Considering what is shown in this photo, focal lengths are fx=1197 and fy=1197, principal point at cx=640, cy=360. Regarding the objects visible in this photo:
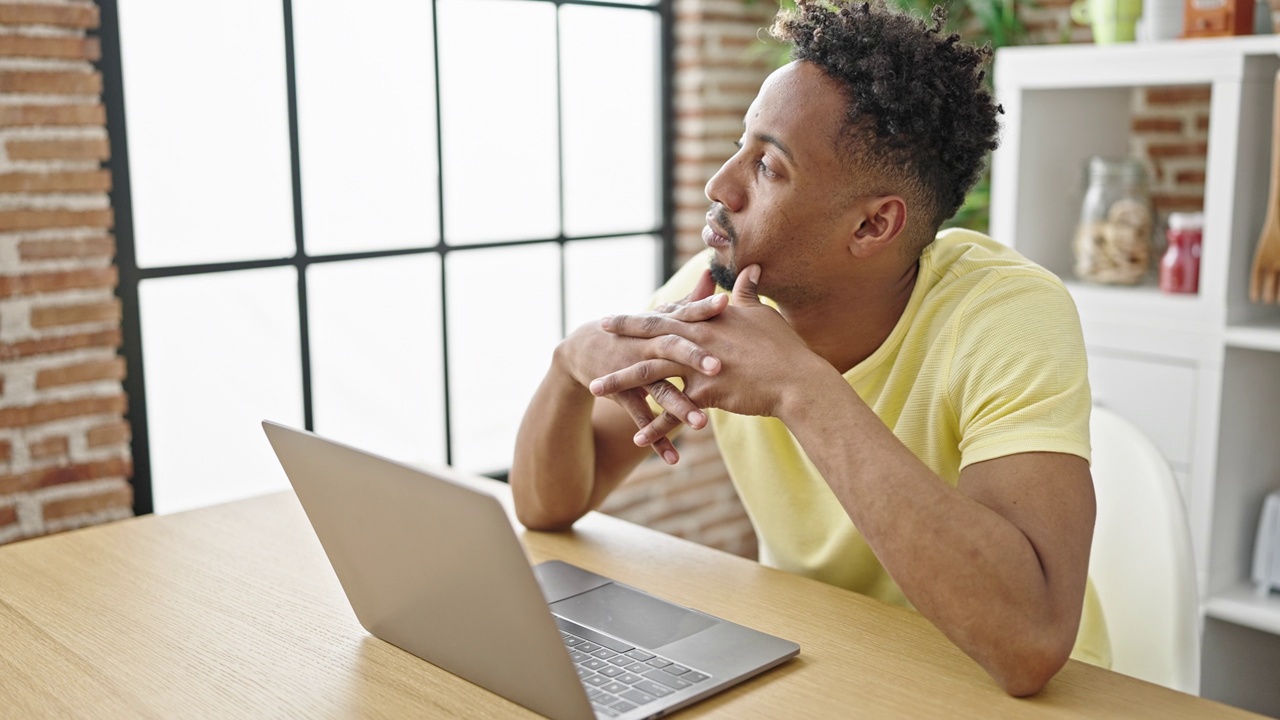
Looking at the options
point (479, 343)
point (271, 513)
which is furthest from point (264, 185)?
point (271, 513)

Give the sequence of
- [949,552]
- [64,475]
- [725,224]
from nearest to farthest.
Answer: [949,552]
[725,224]
[64,475]

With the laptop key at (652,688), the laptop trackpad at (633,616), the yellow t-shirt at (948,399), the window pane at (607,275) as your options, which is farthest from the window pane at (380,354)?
the laptop key at (652,688)

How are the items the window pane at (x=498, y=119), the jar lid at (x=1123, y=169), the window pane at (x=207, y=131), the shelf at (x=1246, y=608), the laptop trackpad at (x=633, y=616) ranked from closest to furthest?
1. the laptop trackpad at (x=633, y=616)
2. the window pane at (x=207, y=131)
3. the shelf at (x=1246, y=608)
4. the jar lid at (x=1123, y=169)
5. the window pane at (x=498, y=119)

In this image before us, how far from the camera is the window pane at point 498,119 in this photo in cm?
289

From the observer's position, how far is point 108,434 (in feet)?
7.41

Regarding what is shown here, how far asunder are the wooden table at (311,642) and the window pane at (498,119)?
1.49 m

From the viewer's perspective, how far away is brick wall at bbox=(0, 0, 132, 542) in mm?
2076

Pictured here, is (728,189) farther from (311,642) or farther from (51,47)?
(51,47)

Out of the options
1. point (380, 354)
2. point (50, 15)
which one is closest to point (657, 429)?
point (50, 15)

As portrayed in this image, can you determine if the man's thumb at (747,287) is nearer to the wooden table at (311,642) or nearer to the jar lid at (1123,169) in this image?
the wooden table at (311,642)

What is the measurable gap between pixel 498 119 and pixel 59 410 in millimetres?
1274

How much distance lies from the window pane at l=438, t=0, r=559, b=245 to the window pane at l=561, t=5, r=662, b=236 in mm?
68

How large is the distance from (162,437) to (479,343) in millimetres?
834

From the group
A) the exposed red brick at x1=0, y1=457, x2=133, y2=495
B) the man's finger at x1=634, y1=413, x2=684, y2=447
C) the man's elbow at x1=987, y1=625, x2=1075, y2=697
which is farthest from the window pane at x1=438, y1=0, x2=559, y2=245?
the man's elbow at x1=987, y1=625, x2=1075, y2=697
